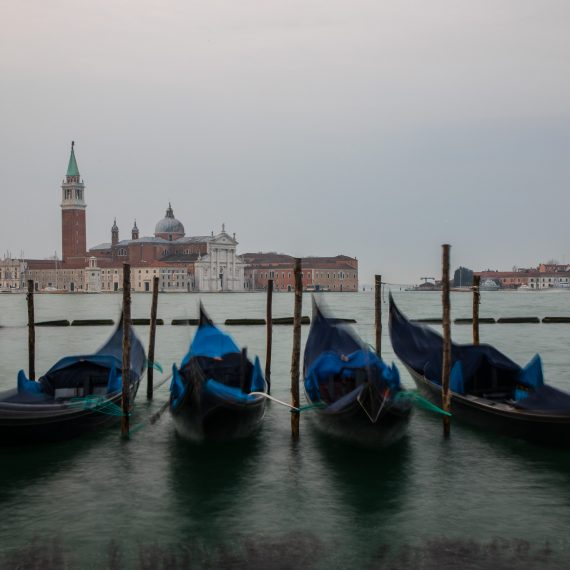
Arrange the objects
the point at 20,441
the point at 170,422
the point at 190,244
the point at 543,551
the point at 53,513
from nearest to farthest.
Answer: the point at 543,551 < the point at 53,513 < the point at 20,441 < the point at 170,422 < the point at 190,244

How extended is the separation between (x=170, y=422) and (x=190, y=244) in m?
77.7

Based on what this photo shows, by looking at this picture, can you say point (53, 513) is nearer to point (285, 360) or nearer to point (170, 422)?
point (170, 422)

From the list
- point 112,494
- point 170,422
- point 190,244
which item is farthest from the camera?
point 190,244

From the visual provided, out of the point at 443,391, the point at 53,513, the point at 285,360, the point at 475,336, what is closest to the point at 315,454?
the point at 443,391

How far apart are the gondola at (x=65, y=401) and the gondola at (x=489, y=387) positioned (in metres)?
3.28

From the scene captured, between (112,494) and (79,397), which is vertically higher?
(79,397)

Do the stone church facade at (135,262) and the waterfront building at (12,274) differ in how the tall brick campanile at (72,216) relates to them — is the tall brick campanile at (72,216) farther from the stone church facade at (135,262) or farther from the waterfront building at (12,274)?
the waterfront building at (12,274)

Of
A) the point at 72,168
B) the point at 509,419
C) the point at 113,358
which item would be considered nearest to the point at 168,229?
the point at 72,168

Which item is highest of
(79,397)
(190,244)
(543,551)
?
(190,244)

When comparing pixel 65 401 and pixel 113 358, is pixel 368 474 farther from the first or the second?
pixel 113 358

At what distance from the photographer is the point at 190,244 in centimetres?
8556

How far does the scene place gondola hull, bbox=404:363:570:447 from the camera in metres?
6.73

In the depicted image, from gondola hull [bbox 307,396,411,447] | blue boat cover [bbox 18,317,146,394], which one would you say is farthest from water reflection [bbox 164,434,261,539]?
blue boat cover [bbox 18,317,146,394]

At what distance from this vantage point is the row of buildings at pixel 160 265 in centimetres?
8150
